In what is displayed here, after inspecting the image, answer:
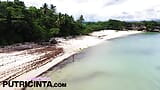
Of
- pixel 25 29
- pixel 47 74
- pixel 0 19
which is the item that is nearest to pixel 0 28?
pixel 0 19

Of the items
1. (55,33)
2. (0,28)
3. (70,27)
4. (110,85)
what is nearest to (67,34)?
(70,27)

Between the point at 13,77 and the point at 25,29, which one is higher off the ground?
the point at 25,29

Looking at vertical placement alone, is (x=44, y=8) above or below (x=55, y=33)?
above

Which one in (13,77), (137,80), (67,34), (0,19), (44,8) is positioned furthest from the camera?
(44,8)

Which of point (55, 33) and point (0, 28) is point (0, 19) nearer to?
point (0, 28)

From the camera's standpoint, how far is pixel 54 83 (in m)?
24.8

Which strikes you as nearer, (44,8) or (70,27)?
(70,27)

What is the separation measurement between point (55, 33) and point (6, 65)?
33880 mm

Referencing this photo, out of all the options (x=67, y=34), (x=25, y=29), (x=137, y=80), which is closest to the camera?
(x=137, y=80)

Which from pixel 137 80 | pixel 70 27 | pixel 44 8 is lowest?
pixel 137 80

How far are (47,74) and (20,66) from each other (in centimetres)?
397

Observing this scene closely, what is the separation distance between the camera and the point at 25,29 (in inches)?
1967

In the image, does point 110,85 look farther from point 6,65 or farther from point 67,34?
point 67,34

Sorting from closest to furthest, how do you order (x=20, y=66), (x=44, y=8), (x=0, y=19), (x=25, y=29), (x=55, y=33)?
(x=20, y=66) < (x=0, y=19) < (x=25, y=29) < (x=55, y=33) < (x=44, y=8)
